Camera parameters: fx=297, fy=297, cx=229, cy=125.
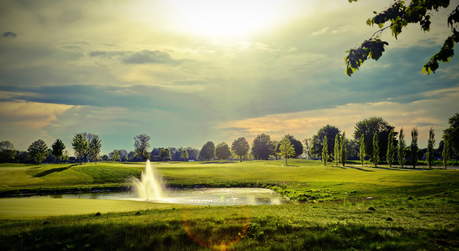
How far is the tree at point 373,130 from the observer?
417ft

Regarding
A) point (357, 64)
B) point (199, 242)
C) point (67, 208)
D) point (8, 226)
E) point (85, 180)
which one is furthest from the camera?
point (85, 180)

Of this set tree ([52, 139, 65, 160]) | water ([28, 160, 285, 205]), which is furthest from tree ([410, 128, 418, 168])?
tree ([52, 139, 65, 160])

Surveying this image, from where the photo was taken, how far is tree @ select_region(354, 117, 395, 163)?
5002 inches

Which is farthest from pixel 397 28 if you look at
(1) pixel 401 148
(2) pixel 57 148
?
(2) pixel 57 148

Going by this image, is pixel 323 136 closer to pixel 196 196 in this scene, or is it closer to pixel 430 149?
pixel 430 149

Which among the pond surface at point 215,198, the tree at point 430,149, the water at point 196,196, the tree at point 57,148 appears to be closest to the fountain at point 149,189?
the water at point 196,196

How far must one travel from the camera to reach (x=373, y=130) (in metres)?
136

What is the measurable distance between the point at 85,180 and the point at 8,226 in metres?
54.7

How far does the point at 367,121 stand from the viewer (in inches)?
5536

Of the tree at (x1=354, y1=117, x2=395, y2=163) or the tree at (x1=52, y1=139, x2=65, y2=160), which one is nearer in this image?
the tree at (x1=52, y1=139, x2=65, y2=160)

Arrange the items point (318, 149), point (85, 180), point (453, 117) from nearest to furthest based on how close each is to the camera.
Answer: point (85, 180)
point (453, 117)
point (318, 149)

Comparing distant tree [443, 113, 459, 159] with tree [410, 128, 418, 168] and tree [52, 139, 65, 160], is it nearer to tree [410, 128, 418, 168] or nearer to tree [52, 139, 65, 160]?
tree [410, 128, 418, 168]

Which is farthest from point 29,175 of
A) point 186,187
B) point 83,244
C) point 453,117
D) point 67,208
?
point 453,117

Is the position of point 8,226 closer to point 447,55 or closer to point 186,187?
point 447,55
